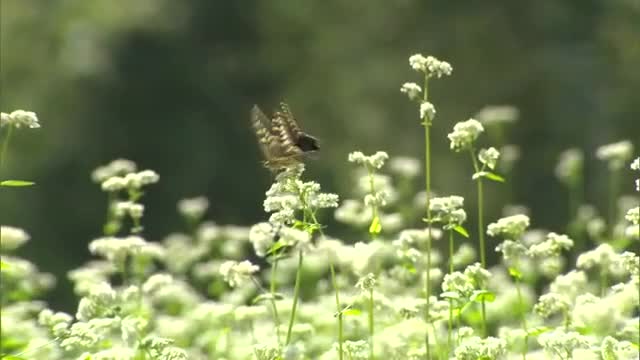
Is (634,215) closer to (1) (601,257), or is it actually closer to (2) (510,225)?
(2) (510,225)

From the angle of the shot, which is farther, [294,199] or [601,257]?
[601,257]

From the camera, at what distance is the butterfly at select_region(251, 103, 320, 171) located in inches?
205

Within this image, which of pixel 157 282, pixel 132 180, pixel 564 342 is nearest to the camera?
pixel 564 342

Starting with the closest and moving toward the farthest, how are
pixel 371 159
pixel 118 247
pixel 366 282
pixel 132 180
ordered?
pixel 366 282
pixel 371 159
pixel 118 247
pixel 132 180

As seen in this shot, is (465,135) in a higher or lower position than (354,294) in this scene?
higher

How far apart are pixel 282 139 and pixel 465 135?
2.18ft

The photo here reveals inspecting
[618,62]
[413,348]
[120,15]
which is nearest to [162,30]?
[120,15]

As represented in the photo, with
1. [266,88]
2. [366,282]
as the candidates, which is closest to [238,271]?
[366,282]

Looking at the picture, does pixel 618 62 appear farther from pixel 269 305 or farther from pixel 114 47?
pixel 269 305

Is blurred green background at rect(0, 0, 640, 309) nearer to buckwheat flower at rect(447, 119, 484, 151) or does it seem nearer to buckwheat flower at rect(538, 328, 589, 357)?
buckwheat flower at rect(447, 119, 484, 151)

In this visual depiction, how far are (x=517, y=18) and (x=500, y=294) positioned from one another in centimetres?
1481

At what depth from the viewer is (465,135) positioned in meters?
5.08

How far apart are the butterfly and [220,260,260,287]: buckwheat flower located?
1.21ft

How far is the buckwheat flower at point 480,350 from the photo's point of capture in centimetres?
457
